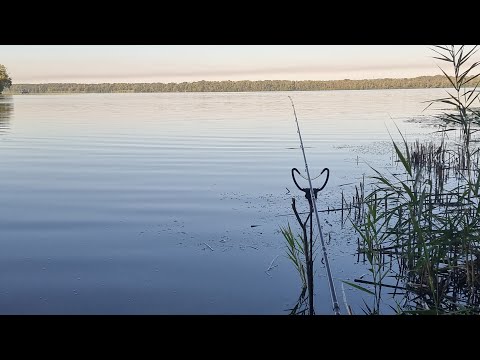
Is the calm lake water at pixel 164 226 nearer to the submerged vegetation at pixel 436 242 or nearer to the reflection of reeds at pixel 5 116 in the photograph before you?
the submerged vegetation at pixel 436 242

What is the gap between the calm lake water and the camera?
5750 millimetres

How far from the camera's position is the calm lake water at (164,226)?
18.9ft

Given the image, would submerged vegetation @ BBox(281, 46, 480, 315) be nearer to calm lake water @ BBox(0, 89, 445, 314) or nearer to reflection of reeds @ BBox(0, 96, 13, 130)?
calm lake water @ BBox(0, 89, 445, 314)

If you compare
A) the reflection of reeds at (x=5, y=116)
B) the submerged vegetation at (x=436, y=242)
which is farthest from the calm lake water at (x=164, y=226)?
the reflection of reeds at (x=5, y=116)

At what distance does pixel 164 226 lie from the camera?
27.5 feet

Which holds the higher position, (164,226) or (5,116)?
(5,116)

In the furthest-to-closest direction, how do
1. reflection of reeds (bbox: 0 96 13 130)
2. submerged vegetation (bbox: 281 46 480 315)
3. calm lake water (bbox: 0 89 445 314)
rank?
reflection of reeds (bbox: 0 96 13 130) → calm lake water (bbox: 0 89 445 314) → submerged vegetation (bbox: 281 46 480 315)

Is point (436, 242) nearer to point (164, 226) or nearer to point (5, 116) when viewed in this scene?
point (164, 226)

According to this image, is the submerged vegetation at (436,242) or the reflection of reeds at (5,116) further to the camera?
the reflection of reeds at (5,116)

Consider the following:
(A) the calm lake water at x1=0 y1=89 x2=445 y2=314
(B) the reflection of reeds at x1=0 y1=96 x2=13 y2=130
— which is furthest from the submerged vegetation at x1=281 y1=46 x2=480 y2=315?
(B) the reflection of reeds at x1=0 y1=96 x2=13 y2=130

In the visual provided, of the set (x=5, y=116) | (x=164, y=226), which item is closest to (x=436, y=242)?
(x=164, y=226)
